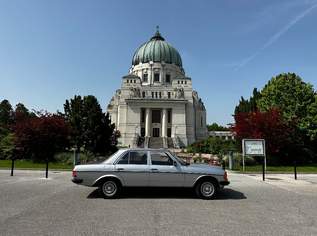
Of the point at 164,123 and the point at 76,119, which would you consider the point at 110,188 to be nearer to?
the point at 76,119

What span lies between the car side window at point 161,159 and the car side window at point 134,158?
0.30 meters

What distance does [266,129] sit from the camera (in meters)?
30.9

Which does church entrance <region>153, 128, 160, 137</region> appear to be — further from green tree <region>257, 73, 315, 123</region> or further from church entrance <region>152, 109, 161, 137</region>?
green tree <region>257, 73, 315, 123</region>

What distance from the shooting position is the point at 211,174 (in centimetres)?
985

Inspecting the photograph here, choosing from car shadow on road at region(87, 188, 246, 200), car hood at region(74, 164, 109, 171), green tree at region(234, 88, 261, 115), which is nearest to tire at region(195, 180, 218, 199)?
car shadow on road at region(87, 188, 246, 200)

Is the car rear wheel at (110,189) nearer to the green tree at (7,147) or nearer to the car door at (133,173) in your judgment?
the car door at (133,173)

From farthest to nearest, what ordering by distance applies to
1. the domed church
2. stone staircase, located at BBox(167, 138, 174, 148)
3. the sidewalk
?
1. the domed church
2. stone staircase, located at BBox(167, 138, 174, 148)
3. the sidewalk

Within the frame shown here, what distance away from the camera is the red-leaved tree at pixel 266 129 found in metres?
30.8

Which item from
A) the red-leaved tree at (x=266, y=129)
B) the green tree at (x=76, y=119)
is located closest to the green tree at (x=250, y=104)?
the red-leaved tree at (x=266, y=129)

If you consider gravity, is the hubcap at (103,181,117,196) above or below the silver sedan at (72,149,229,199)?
below

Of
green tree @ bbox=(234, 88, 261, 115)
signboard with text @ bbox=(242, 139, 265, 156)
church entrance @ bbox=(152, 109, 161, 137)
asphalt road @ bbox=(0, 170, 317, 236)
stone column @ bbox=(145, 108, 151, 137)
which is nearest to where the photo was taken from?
asphalt road @ bbox=(0, 170, 317, 236)

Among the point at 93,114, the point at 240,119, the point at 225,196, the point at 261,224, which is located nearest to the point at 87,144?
the point at 93,114

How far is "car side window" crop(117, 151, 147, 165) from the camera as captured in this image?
9.93 meters

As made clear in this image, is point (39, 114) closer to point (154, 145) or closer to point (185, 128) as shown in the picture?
point (154, 145)
